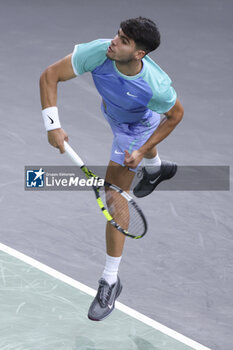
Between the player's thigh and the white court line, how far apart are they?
35.6 inches

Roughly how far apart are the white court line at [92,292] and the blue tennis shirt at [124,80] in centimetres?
152

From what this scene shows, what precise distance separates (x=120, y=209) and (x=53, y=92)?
0.94m

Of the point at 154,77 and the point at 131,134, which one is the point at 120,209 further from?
the point at 154,77

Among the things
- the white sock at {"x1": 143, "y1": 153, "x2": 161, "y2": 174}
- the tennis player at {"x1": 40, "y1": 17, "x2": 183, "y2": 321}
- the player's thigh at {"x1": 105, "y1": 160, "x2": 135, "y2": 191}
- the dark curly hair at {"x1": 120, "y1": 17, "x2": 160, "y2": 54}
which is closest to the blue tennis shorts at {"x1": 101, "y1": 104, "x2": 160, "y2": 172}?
the tennis player at {"x1": 40, "y1": 17, "x2": 183, "y2": 321}

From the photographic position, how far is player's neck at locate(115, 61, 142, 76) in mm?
5034

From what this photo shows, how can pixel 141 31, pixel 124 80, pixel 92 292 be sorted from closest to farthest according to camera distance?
pixel 141 31 → pixel 124 80 → pixel 92 292

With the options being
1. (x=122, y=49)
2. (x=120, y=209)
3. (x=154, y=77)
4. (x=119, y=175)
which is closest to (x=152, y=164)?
(x=119, y=175)

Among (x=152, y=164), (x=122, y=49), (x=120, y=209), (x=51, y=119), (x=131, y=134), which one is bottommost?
(x=152, y=164)

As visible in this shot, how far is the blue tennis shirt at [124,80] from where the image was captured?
502cm

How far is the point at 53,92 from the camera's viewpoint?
200 inches

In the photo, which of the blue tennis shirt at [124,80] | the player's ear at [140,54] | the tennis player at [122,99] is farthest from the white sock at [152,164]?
the player's ear at [140,54]

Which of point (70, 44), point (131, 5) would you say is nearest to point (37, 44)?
point (70, 44)

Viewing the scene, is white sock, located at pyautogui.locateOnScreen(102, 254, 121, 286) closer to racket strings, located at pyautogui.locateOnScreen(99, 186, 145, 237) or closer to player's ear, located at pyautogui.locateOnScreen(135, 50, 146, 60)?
racket strings, located at pyautogui.locateOnScreen(99, 186, 145, 237)

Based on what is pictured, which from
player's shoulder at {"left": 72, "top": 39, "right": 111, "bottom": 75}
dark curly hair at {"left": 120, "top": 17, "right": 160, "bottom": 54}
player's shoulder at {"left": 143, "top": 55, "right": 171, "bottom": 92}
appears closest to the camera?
dark curly hair at {"left": 120, "top": 17, "right": 160, "bottom": 54}
